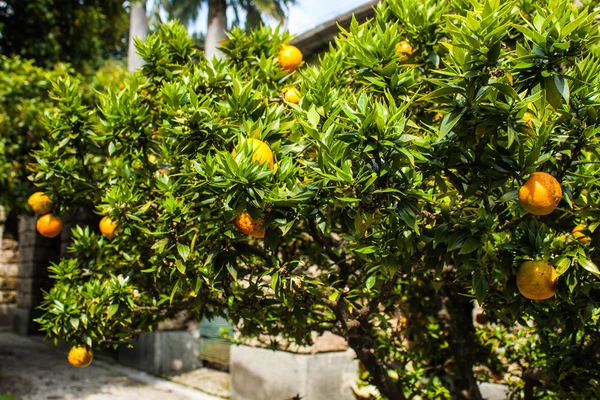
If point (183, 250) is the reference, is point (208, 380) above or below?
below

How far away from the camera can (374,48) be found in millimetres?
2102

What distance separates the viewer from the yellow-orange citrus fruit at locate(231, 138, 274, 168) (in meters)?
1.92

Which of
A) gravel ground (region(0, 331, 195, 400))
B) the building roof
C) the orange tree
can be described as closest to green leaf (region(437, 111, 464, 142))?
the orange tree

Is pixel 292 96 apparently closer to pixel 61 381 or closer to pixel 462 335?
pixel 462 335

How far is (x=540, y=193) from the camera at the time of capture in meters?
1.71

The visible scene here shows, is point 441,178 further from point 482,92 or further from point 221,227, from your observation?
point 221,227

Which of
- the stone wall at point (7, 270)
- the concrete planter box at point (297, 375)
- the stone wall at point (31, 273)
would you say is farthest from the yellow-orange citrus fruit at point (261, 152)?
the stone wall at point (7, 270)

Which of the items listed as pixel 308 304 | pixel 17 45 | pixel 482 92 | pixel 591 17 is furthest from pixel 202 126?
pixel 17 45

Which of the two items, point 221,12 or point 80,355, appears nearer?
point 80,355

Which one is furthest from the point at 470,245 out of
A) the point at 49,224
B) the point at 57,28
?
the point at 57,28

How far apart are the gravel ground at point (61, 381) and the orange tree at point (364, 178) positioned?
444 centimetres

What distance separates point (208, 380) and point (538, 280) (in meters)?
7.05

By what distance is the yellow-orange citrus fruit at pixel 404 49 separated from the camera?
2.60 m

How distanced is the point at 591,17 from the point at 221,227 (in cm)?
147
